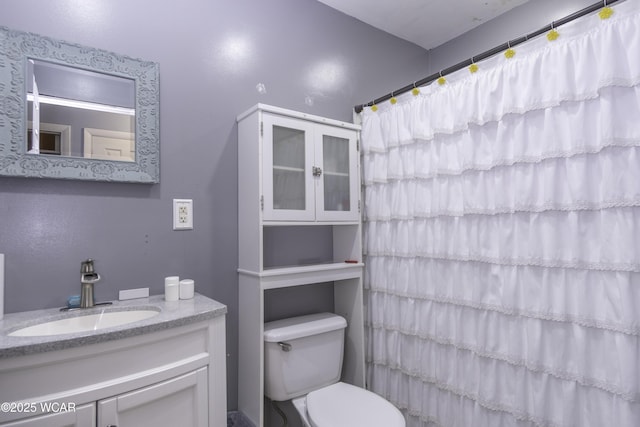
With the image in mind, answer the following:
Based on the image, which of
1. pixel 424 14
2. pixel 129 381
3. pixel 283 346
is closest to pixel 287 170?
pixel 283 346

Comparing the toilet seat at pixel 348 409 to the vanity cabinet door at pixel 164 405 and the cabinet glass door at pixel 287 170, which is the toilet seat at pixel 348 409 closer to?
the vanity cabinet door at pixel 164 405

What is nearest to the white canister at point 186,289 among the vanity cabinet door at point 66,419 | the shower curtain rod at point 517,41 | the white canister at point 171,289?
the white canister at point 171,289

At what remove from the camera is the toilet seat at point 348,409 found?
1.41m

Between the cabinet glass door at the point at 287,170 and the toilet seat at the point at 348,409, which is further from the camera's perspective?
the cabinet glass door at the point at 287,170

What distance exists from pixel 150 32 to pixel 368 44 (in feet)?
4.78

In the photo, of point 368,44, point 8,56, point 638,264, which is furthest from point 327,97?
point 638,264

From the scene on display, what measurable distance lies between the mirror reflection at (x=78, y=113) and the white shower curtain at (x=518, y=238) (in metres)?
1.35

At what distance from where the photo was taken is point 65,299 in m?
1.36

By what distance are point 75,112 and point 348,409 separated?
1.73m

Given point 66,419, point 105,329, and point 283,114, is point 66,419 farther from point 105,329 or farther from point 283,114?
point 283,114

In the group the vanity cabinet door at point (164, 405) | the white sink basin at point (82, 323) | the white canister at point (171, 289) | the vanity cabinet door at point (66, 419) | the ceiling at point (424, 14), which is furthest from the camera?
the ceiling at point (424, 14)

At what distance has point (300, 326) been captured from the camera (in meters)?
1.76

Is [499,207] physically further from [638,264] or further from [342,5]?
[342,5]

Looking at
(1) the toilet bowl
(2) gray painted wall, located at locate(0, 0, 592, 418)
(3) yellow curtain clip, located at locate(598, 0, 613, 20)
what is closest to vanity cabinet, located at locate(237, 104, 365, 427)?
(2) gray painted wall, located at locate(0, 0, 592, 418)
